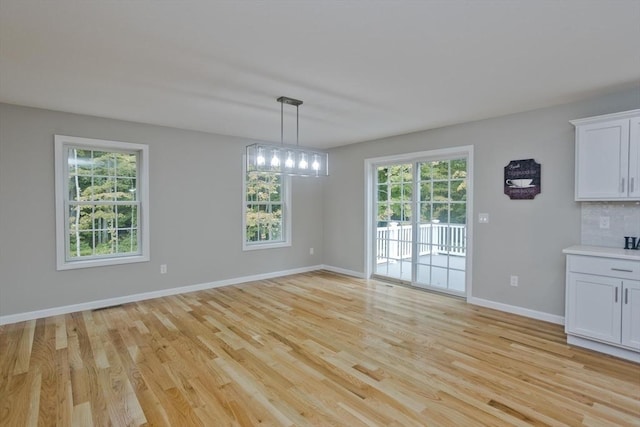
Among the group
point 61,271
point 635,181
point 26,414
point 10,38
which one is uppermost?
point 10,38

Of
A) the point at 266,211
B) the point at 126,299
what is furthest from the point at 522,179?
the point at 126,299

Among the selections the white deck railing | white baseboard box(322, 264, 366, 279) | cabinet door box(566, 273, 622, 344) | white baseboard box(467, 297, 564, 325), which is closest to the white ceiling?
the white deck railing

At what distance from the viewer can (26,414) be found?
6.92 feet

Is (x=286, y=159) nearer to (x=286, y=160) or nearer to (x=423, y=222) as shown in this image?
(x=286, y=160)

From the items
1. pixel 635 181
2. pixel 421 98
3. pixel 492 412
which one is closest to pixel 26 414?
pixel 492 412

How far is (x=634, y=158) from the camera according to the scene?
9.87ft

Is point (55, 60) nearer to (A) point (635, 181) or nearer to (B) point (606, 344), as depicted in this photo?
(A) point (635, 181)

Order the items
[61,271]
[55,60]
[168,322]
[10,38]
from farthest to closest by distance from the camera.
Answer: [61,271], [168,322], [55,60], [10,38]

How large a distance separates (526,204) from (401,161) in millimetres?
2003

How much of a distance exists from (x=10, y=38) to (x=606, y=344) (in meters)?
5.40

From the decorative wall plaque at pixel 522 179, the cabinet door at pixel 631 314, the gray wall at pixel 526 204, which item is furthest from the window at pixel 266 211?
the cabinet door at pixel 631 314

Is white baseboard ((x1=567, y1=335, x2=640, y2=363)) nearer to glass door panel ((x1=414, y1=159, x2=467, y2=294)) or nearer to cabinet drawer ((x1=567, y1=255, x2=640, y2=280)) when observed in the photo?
cabinet drawer ((x1=567, y1=255, x2=640, y2=280))

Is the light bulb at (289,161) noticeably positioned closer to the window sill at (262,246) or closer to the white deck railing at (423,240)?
the window sill at (262,246)

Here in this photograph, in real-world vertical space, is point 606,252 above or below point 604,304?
above
